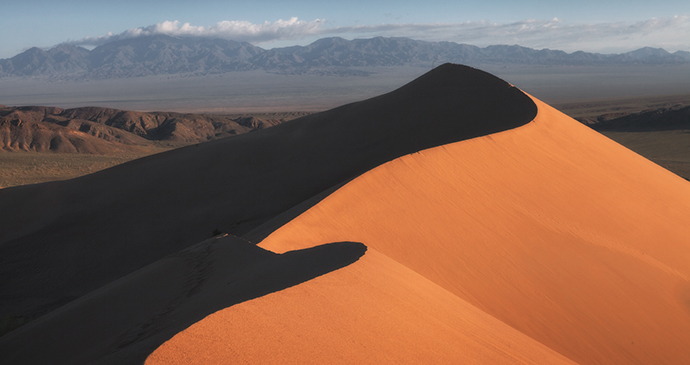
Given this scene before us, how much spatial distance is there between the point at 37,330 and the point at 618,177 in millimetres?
13700

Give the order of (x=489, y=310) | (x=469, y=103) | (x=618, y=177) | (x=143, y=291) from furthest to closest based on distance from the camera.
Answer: (x=469, y=103) < (x=618, y=177) < (x=489, y=310) < (x=143, y=291)

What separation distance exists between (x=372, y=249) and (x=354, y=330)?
2618mm

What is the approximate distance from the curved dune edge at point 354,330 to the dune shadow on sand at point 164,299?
235 mm

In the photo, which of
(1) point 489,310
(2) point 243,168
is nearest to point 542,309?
(1) point 489,310

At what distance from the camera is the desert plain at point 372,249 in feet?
14.6

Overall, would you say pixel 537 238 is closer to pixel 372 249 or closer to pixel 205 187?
pixel 372 249

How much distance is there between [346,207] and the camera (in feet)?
31.0

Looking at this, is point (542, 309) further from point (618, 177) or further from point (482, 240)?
point (618, 177)

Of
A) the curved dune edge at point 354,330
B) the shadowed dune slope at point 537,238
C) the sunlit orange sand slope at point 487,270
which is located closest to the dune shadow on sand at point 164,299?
the curved dune edge at point 354,330

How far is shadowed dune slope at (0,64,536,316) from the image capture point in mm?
12117

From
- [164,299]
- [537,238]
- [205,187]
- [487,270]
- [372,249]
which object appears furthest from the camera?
[205,187]

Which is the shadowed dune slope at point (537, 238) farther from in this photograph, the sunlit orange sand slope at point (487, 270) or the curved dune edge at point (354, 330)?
the curved dune edge at point (354, 330)

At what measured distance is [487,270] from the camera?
7.98m

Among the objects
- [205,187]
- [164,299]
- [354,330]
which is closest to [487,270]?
[354,330]
